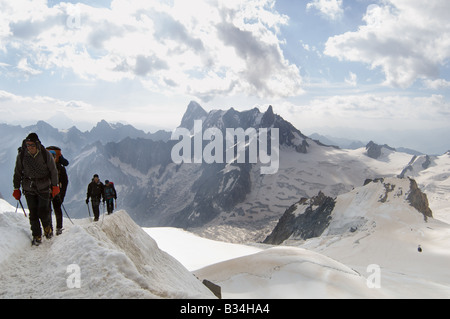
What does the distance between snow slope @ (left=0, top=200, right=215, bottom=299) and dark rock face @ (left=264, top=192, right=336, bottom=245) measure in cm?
7086

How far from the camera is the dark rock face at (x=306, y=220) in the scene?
76.1 metres

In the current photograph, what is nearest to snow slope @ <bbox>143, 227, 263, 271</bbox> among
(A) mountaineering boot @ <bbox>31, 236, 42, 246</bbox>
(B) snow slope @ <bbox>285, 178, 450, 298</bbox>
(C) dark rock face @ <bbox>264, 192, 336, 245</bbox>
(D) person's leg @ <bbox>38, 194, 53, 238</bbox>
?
(B) snow slope @ <bbox>285, 178, 450, 298</bbox>

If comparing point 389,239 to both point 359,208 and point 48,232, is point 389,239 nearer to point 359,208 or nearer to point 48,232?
point 359,208

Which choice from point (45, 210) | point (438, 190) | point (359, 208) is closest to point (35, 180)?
point (45, 210)

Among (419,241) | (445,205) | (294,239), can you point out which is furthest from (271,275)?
(445,205)

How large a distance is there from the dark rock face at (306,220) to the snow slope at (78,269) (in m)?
70.9

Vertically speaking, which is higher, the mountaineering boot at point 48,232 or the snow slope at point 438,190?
the mountaineering boot at point 48,232

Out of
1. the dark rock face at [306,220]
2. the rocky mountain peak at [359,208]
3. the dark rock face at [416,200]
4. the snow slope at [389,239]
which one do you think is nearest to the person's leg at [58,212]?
the snow slope at [389,239]

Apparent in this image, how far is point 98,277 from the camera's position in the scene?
537 centimetres

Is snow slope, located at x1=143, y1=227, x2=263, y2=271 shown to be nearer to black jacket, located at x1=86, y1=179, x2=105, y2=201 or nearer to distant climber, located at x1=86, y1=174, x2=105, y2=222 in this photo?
distant climber, located at x1=86, y1=174, x2=105, y2=222

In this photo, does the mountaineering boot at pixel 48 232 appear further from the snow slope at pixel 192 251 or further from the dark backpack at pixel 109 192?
the snow slope at pixel 192 251

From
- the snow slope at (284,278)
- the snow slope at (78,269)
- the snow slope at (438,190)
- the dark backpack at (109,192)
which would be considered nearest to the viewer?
the snow slope at (78,269)

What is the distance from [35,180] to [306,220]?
8513 centimetres
